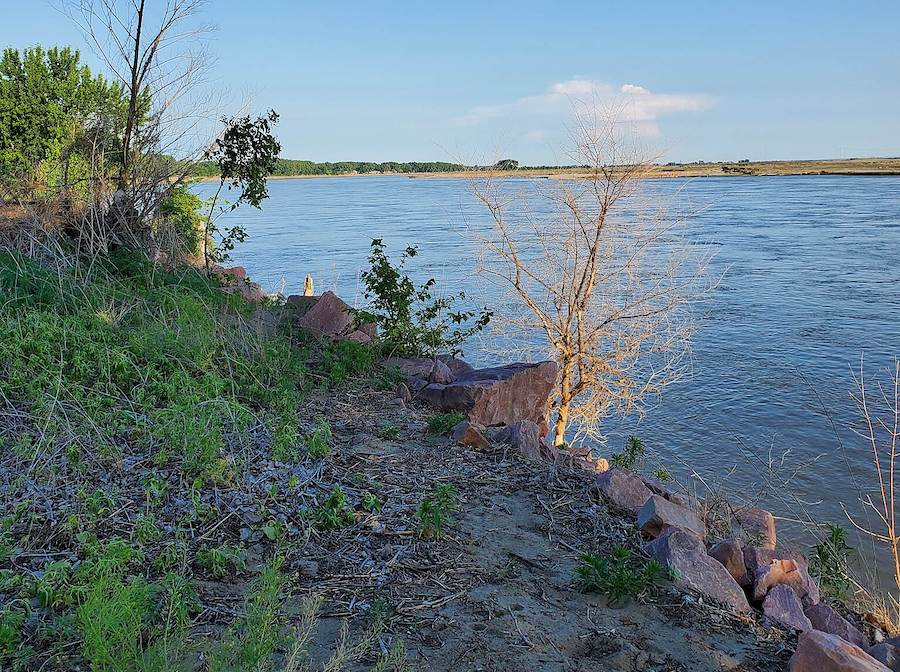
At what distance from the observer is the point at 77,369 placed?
5230 mm

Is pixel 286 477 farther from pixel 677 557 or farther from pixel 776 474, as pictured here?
pixel 776 474

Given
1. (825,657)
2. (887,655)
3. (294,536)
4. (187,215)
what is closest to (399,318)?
(294,536)

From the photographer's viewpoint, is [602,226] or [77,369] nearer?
[77,369]

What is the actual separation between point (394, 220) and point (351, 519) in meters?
40.4

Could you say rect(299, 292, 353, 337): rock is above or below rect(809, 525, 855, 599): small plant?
above

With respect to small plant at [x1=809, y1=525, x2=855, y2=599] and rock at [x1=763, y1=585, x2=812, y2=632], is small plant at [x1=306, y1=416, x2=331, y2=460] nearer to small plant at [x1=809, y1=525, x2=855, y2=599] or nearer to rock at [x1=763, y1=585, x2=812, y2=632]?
rock at [x1=763, y1=585, x2=812, y2=632]

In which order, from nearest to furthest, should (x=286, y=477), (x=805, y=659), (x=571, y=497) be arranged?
(x=805, y=659), (x=286, y=477), (x=571, y=497)

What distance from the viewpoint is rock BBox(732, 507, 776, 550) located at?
618 centimetres

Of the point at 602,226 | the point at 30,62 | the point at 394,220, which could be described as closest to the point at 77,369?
the point at 602,226

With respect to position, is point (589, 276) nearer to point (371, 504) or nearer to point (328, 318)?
point (328, 318)

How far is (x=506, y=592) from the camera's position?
3490mm

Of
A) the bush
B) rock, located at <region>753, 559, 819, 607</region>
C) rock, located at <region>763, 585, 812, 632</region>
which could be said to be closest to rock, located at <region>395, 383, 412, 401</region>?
rock, located at <region>753, 559, 819, 607</region>

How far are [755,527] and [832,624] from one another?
92.7 inches

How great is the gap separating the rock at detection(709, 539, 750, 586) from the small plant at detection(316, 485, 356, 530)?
2.13 meters
